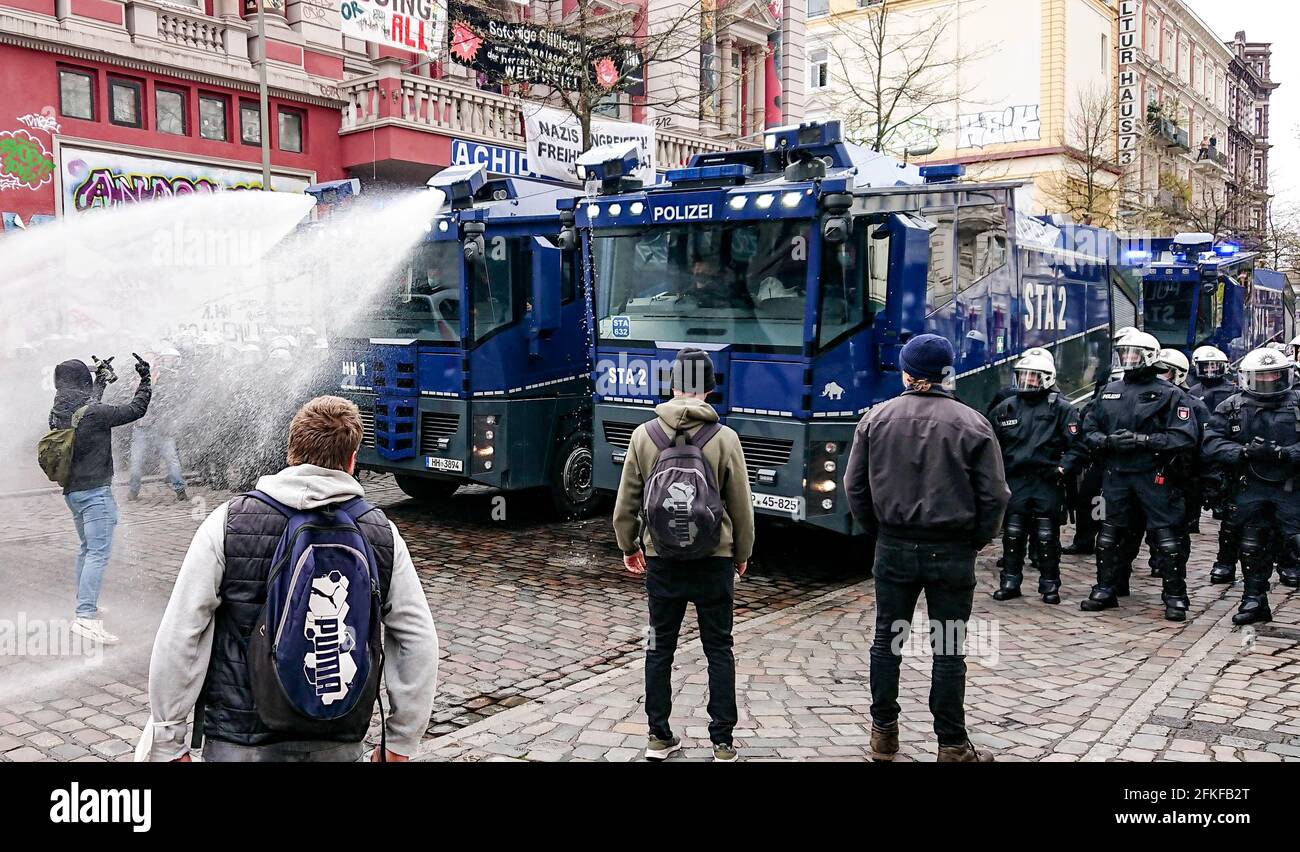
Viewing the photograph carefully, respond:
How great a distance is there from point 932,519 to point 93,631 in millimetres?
5461

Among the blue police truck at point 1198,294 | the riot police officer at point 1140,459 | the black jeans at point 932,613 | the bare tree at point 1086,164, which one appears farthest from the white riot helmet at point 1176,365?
the bare tree at point 1086,164

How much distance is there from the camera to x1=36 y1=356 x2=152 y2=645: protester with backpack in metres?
7.12

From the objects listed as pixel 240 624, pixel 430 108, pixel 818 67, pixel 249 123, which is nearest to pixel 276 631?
pixel 240 624

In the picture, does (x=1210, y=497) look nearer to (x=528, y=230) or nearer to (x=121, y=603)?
(x=528, y=230)

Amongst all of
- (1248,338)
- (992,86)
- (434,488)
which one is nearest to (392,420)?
(434,488)

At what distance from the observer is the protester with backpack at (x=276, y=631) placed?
291cm

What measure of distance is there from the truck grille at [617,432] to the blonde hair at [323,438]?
6.38m

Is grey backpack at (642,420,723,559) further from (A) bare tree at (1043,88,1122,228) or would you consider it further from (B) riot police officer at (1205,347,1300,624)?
(A) bare tree at (1043,88,1122,228)

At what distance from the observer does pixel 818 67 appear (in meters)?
45.0

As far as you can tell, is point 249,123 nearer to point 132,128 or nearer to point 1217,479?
point 132,128

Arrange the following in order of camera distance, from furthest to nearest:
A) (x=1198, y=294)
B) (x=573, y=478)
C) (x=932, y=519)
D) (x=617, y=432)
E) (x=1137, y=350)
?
(x=1198, y=294)
(x=573, y=478)
(x=617, y=432)
(x=1137, y=350)
(x=932, y=519)

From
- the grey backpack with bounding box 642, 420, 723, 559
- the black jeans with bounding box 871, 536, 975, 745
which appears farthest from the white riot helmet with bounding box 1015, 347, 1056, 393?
the grey backpack with bounding box 642, 420, 723, 559

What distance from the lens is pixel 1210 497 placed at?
9789 mm

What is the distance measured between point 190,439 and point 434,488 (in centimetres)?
392
